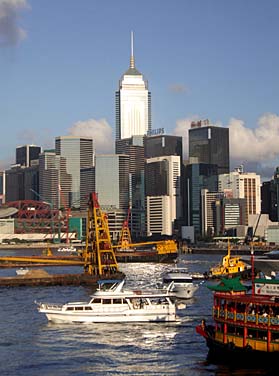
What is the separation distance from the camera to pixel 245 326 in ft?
156

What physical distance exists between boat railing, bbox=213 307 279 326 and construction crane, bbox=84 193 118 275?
7190cm

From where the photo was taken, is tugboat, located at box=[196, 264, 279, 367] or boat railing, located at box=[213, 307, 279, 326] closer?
boat railing, located at box=[213, 307, 279, 326]

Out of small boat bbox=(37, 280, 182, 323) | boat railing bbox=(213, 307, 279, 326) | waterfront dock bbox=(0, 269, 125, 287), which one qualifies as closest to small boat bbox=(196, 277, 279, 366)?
boat railing bbox=(213, 307, 279, 326)

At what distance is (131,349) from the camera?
54094 millimetres

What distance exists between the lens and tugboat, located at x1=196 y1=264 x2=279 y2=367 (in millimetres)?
46375

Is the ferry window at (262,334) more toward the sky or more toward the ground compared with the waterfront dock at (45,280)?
more toward the sky

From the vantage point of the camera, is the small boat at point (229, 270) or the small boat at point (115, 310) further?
the small boat at point (229, 270)

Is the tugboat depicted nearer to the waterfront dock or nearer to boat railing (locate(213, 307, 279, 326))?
boat railing (locate(213, 307, 279, 326))

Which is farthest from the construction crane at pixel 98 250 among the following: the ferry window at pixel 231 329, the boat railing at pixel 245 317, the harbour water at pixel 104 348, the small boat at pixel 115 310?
the ferry window at pixel 231 329

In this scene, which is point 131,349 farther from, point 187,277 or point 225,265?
point 225,265

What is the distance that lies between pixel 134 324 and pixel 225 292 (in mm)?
16169

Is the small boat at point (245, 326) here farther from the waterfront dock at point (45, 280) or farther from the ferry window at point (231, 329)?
the waterfront dock at point (45, 280)

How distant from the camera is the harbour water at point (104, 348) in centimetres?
4797

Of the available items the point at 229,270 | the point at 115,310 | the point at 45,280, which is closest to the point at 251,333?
the point at 115,310
